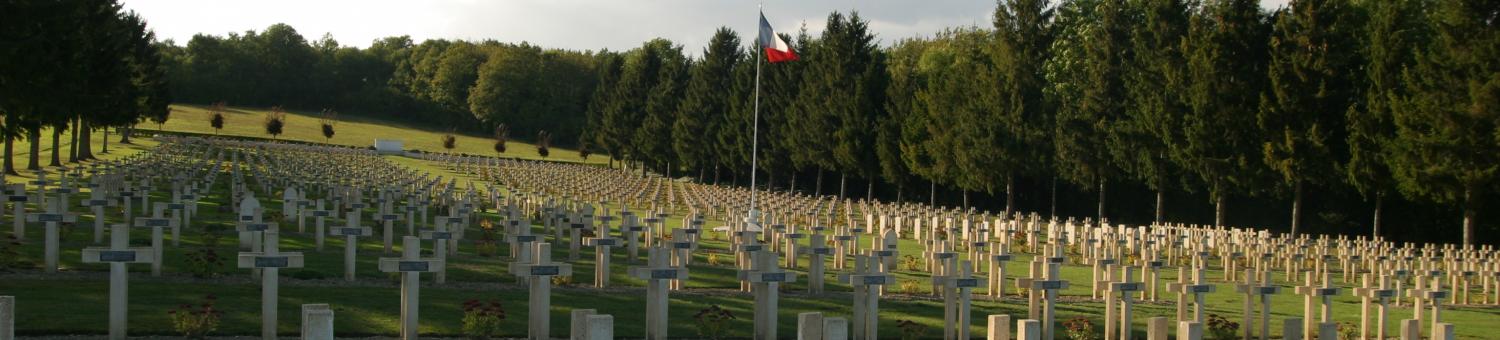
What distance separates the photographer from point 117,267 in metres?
12.0

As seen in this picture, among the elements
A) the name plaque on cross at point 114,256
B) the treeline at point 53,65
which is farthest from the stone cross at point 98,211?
the name plaque on cross at point 114,256

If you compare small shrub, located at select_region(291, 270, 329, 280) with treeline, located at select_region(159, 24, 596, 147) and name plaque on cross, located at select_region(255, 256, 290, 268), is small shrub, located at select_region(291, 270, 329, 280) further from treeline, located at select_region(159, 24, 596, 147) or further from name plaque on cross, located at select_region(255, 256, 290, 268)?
treeline, located at select_region(159, 24, 596, 147)

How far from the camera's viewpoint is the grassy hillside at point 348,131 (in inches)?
4119

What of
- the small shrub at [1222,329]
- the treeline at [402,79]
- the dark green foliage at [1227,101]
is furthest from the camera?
the treeline at [402,79]

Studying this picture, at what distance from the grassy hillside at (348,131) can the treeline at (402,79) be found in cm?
309

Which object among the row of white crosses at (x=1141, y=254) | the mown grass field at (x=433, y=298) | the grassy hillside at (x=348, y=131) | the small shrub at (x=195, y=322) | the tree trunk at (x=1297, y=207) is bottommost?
the mown grass field at (x=433, y=298)

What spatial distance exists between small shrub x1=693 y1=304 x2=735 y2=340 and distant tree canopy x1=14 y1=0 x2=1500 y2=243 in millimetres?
17708

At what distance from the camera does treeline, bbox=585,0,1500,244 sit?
36.0 meters

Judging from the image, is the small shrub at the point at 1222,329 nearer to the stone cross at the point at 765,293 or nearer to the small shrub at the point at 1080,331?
the small shrub at the point at 1080,331

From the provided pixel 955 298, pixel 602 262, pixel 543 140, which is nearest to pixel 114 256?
pixel 602 262

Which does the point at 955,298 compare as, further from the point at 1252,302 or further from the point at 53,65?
the point at 53,65

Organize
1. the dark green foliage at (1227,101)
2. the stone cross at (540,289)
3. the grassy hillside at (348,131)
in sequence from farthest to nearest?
the grassy hillside at (348,131) < the dark green foliage at (1227,101) < the stone cross at (540,289)

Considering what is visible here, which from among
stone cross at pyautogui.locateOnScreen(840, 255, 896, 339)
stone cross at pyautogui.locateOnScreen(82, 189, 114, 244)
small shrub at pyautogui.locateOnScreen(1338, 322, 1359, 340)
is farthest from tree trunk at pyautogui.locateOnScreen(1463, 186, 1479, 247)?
stone cross at pyautogui.locateOnScreen(82, 189, 114, 244)

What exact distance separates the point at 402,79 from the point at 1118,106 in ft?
331
